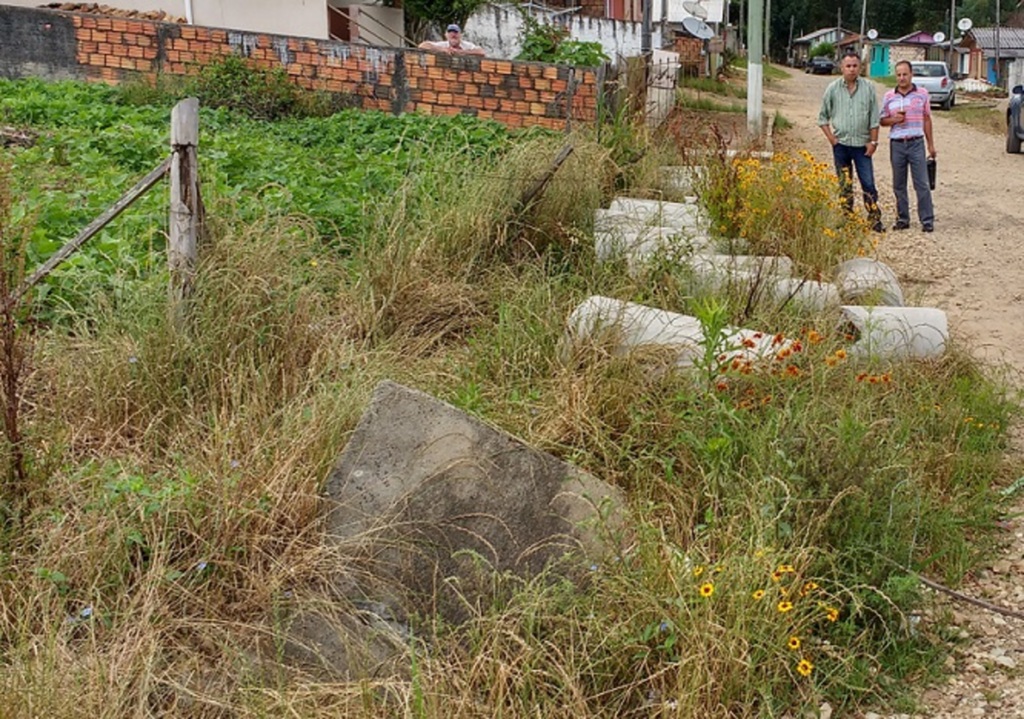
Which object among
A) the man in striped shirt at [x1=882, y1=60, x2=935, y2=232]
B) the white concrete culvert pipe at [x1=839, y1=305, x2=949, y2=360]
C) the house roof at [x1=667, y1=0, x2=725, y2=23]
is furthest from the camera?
the house roof at [x1=667, y1=0, x2=725, y2=23]

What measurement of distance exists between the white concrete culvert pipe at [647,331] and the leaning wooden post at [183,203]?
5.36ft

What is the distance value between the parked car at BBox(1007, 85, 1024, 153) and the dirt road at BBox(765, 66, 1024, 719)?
0.32 metres

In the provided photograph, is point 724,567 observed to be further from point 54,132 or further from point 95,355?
point 54,132

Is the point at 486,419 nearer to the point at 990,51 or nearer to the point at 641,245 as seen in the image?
the point at 641,245

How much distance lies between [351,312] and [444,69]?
6.96m

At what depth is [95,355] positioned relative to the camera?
473 cm

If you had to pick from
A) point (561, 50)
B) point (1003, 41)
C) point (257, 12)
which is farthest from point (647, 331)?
point (1003, 41)

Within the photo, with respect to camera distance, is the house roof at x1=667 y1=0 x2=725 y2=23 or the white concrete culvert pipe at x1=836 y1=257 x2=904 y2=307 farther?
the house roof at x1=667 y1=0 x2=725 y2=23

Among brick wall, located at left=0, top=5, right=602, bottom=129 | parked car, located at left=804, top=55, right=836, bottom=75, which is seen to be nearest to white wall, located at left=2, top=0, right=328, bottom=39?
brick wall, located at left=0, top=5, right=602, bottom=129

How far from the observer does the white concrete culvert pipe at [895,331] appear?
5715 millimetres

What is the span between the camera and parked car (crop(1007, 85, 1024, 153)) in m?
17.1

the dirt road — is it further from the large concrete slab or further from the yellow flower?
the large concrete slab

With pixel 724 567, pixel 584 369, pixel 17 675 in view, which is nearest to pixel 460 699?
pixel 724 567

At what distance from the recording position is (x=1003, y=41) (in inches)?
2179
